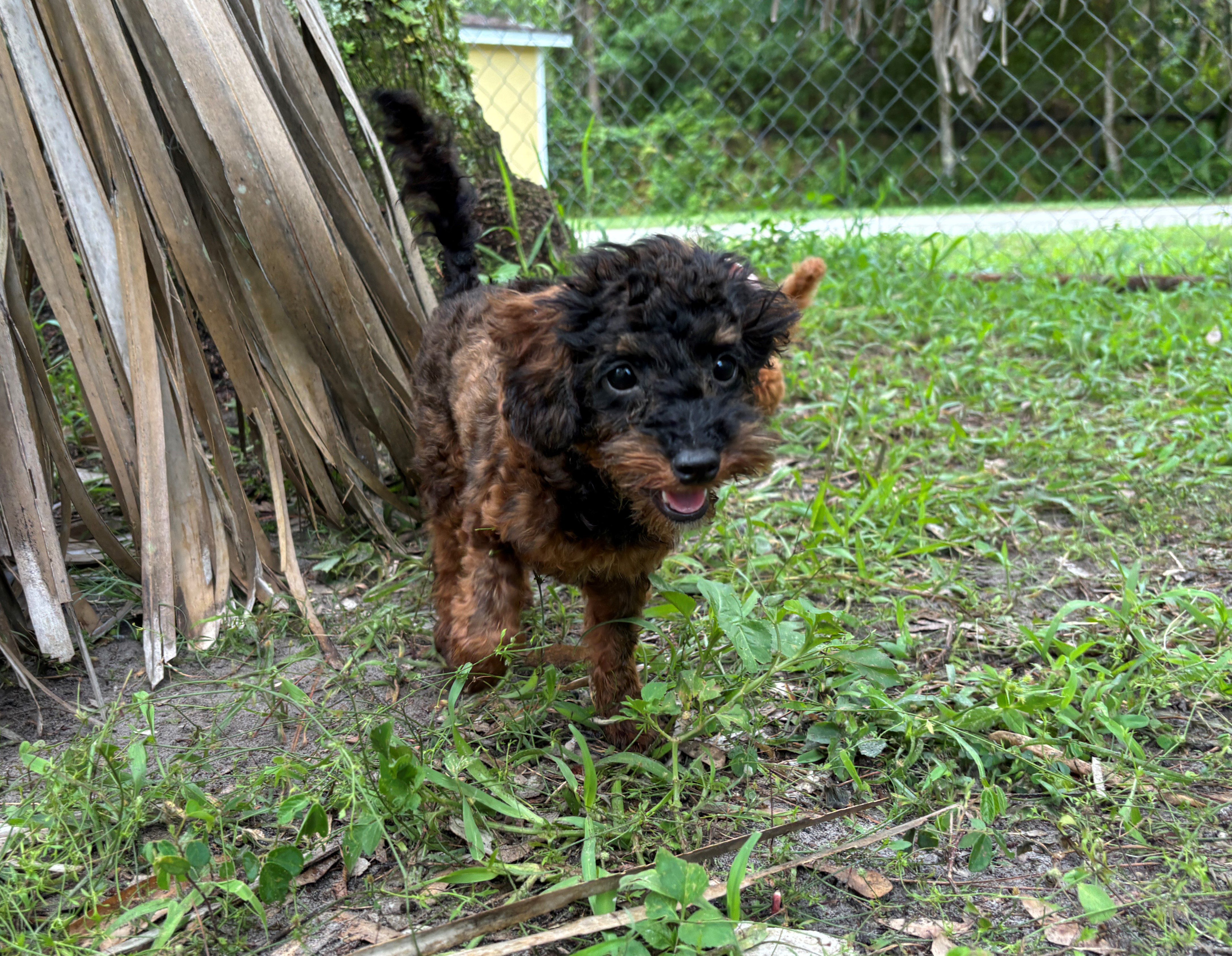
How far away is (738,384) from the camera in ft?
7.53

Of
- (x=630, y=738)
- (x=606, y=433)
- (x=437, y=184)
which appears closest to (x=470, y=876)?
(x=630, y=738)

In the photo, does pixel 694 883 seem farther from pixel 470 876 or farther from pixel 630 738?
pixel 630 738

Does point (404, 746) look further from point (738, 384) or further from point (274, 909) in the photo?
point (738, 384)

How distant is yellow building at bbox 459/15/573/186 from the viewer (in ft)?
21.2

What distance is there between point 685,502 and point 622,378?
33 centimetres

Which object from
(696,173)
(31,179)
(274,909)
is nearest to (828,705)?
(274,909)

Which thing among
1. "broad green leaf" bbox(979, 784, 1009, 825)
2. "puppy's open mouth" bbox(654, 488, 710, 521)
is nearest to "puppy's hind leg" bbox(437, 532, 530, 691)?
"puppy's open mouth" bbox(654, 488, 710, 521)

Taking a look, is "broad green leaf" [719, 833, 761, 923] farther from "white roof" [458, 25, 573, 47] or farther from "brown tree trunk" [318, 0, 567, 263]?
"white roof" [458, 25, 573, 47]

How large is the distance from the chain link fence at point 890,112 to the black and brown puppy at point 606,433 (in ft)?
9.54

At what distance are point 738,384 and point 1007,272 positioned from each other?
16.4 feet

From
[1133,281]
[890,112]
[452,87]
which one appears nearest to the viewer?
[452,87]

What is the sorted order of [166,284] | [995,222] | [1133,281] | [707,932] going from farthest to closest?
1. [995,222]
2. [1133,281]
3. [166,284]
4. [707,932]

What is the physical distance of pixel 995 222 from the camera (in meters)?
8.09

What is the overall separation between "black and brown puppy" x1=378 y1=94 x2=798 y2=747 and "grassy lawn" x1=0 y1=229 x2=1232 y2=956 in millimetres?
174
